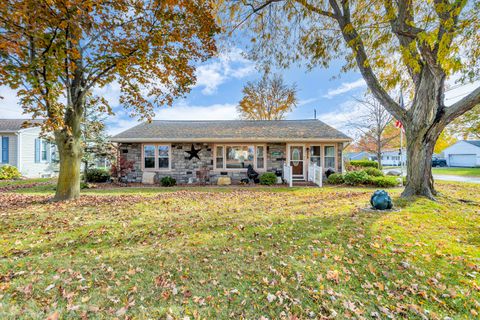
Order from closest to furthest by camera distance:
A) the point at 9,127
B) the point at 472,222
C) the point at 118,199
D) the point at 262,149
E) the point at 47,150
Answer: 1. the point at 472,222
2. the point at 118,199
3. the point at 262,149
4. the point at 9,127
5. the point at 47,150

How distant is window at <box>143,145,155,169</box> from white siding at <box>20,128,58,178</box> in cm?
1018

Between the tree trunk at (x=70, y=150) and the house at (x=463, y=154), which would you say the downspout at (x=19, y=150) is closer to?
the tree trunk at (x=70, y=150)

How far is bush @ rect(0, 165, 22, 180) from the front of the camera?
13.3 meters

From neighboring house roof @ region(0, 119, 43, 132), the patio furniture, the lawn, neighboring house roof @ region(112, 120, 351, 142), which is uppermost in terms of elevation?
neighboring house roof @ region(0, 119, 43, 132)

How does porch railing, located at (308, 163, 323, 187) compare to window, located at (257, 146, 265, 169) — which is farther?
window, located at (257, 146, 265, 169)

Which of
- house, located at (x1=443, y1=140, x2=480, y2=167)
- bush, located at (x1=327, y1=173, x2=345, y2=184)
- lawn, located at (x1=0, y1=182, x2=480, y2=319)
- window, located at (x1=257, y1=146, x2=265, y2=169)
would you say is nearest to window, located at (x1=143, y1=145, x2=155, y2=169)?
window, located at (x1=257, y1=146, x2=265, y2=169)

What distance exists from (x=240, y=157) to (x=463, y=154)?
42552mm

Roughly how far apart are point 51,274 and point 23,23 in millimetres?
5455

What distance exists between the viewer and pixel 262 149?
12.8 meters

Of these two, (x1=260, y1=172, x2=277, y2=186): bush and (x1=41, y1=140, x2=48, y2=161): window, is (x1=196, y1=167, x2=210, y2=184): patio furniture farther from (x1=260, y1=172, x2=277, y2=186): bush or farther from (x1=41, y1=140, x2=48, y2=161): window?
(x1=41, y1=140, x2=48, y2=161): window

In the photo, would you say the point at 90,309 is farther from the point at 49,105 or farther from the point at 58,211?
the point at 49,105

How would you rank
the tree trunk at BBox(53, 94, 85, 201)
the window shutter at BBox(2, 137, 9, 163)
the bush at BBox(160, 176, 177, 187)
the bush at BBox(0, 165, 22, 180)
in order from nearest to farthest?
the tree trunk at BBox(53, 94, 85, 201), the bush at BBox(160, 176, 177, 187), the bush at BBox(0, 165, 22, 180), the window shutter at BBox(2, 137, 9, 163)

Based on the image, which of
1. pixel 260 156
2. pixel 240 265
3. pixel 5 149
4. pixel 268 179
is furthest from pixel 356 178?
pixel 5 149

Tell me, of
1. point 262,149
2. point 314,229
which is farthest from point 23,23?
point 262,149
